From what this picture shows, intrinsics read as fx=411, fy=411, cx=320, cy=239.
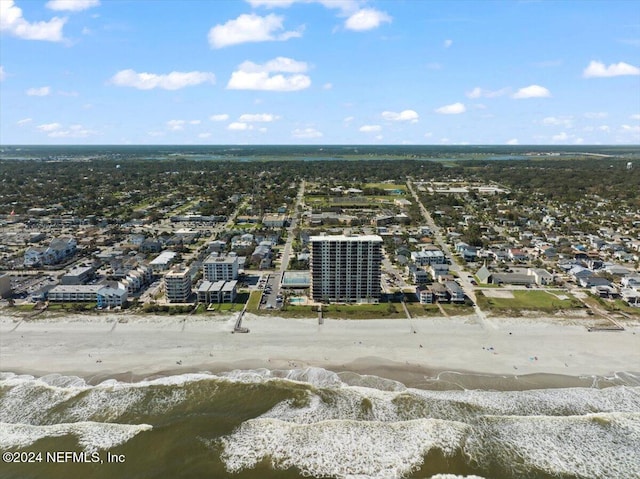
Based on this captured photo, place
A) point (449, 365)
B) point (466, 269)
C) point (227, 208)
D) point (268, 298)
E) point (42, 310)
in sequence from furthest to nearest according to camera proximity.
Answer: point (227, 208), point (466, 269), point (268, 298), point (42, 310), point (449, 365)

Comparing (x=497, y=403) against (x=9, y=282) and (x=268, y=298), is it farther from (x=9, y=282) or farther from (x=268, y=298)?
(x=9, y=282)

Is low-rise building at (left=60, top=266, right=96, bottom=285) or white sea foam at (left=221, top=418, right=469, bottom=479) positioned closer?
white sea foam at (left=221, top=418, right=469, bottom=479)

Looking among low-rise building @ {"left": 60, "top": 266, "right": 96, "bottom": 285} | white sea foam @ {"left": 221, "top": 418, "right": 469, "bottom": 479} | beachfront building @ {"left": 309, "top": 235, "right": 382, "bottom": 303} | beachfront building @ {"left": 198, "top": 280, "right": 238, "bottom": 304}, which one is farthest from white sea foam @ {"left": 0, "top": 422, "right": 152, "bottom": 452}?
low-rise building @ {"left": 60, "top": 266, "right": 96, "bottom": 285}

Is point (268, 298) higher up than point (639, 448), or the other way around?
point (268, 298)

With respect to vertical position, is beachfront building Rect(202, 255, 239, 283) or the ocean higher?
→ beachfront building Rect(202, 255, 239, 283)

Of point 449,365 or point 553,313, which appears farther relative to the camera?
point 553,313

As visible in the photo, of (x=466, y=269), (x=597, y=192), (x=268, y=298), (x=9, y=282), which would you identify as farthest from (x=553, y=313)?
(x=597, y=192)

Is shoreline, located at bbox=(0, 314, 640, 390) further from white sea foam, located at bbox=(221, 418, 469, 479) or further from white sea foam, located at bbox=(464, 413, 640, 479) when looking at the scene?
white sea foam, located at bbox=(221, 418, 469, 479)

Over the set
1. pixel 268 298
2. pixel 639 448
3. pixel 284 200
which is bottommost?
pixel 639 448
